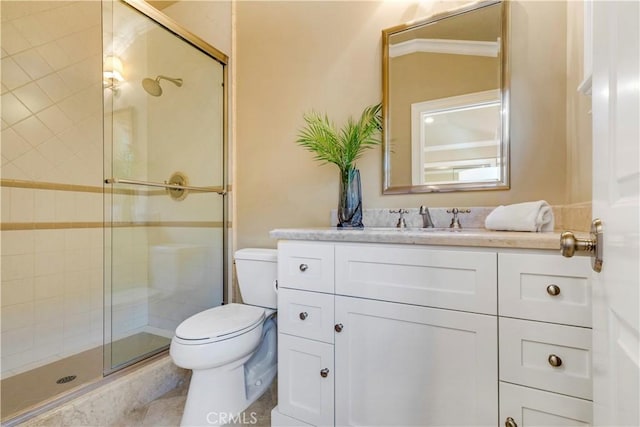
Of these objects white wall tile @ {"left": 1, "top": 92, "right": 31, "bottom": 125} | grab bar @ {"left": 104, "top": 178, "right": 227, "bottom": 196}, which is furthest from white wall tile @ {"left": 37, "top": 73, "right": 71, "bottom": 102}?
grab bar @ {"left": 104, "top": 178, "right": 227, "bottom": 196}

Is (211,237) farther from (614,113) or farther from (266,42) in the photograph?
(614,113)

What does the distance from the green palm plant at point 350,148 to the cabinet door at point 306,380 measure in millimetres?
626

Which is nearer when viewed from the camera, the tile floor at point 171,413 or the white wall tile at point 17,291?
the tile floor at point 171,413

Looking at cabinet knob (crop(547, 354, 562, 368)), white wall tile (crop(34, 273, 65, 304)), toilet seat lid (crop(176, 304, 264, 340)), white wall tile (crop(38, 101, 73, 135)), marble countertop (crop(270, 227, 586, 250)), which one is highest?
white wall tile (crop(38, 101, 73, 135))

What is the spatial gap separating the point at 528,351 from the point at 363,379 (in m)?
0.53

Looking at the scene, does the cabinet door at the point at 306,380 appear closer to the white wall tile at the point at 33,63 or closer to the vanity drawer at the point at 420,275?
the vanity drawer at the point at 420,275

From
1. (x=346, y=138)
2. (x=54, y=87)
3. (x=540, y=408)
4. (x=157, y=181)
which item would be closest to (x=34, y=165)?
(x=54, y=87)

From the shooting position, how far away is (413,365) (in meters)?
0.99

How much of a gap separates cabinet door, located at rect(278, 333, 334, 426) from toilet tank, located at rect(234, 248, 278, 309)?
396mm

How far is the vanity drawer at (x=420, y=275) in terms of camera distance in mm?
896

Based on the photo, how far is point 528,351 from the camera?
2.75ft

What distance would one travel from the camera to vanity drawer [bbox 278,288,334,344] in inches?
45.3

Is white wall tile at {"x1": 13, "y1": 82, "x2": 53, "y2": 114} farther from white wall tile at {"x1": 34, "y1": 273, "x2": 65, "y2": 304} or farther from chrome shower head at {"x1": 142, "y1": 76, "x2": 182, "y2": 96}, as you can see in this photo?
white wall tile at {"x1": 34, "y1": 273, "x2": 65, "y2": 304}

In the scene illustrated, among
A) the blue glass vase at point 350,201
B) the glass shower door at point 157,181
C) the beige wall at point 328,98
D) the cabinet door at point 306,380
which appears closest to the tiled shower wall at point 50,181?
the glass shower door at point 157,181
